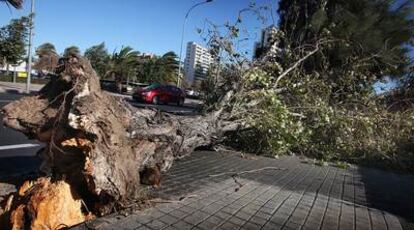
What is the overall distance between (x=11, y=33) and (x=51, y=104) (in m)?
27.4

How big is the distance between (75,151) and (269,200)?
2.36 m

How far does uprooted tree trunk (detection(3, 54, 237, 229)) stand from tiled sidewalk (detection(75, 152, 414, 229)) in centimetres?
36

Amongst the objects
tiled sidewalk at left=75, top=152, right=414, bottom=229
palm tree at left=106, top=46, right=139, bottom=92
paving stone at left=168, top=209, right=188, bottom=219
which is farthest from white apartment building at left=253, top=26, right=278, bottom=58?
palm tree at left=106, top=46, right=139, bottom=92

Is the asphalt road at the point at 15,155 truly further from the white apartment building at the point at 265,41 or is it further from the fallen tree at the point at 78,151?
the white apartment building at the point at 265,41

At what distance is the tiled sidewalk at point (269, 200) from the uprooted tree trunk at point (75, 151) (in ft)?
1.17

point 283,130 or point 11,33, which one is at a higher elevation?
point 11,33

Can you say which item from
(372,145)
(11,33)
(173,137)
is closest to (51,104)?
(173,137)

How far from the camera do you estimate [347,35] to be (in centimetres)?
1080

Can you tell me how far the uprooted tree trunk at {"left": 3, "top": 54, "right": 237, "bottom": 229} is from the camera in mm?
3670

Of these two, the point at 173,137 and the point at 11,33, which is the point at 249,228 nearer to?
the point at 173,137

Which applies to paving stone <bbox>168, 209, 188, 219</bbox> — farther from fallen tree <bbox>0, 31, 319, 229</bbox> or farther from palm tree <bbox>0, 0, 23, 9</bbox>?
palm tree <bbox>0, 0, 23, 9</bbox>

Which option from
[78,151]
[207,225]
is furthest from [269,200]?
[78,151]

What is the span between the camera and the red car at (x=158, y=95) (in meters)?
25.7

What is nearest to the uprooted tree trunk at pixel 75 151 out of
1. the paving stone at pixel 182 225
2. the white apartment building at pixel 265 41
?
the paving stone at pixel 182 225
